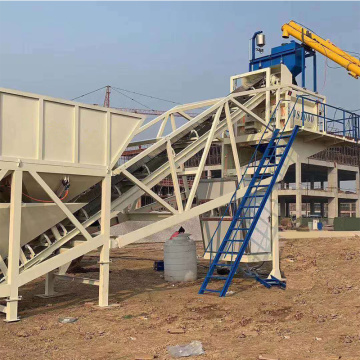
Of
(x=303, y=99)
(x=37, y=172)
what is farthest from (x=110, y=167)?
(x=303, y=99)

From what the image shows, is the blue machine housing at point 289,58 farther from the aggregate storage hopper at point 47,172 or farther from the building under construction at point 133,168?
the aggregate storage hopper at point 47,172

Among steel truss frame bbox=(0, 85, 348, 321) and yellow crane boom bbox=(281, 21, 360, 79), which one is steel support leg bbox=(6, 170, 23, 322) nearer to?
steel truss frame bbox=(0, 85, 348, 321)

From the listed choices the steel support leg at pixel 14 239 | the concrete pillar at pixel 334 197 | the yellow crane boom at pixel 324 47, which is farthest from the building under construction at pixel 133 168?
the concrete pillar at pixel 334 197

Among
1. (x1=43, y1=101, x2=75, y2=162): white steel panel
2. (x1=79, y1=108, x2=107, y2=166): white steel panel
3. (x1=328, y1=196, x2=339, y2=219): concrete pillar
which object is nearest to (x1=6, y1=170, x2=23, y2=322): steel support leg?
(x1=43, y1=101, x2=75, y2=162): white steel panel

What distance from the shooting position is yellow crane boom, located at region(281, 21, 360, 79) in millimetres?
21359

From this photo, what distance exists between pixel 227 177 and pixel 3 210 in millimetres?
7043

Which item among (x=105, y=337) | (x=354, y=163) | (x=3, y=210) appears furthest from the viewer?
(x=354, y=163)

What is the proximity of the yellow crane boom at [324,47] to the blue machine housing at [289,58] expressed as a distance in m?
5.49

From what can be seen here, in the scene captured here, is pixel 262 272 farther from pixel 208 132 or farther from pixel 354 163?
pixel 354 163

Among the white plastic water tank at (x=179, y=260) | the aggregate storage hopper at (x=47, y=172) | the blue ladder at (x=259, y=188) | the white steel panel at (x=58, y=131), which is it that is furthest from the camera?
the white plastic water tank at (x=179, y=260)

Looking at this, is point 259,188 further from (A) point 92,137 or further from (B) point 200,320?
(A) point 92,137

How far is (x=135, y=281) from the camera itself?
1442 cm

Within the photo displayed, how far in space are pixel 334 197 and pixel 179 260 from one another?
185 ft

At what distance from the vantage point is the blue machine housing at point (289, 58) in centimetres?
1486
